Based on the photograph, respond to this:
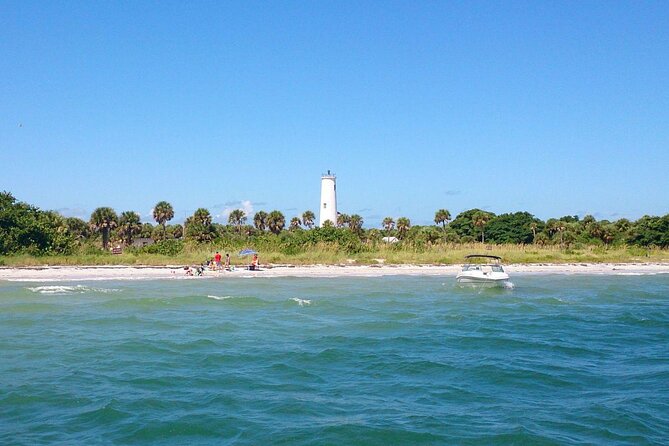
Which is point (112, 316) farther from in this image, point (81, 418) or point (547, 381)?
point (547, 381)

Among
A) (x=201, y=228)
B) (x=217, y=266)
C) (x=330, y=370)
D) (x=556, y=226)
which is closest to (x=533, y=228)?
(x=556, y=226)

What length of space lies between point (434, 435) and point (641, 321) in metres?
15.0

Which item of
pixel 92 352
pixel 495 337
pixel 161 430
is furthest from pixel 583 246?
pixel 161 430

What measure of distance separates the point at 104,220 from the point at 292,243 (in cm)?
2601

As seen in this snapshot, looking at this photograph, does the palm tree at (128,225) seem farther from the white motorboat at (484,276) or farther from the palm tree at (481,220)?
the white motorboat at (484,276)

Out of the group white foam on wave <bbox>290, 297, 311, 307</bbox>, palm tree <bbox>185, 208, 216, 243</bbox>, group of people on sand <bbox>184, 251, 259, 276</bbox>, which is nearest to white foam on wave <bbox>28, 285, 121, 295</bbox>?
group of people on sand <bbox>184, 251, 259, 276</bbox>

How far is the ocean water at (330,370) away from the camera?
444 inches

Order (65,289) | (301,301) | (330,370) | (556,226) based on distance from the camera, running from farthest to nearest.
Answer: (556,226) < (65,289) < (301,301) < (330,370)

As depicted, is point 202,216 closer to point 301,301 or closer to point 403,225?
point 403,225

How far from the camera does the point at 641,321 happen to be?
23016 mm

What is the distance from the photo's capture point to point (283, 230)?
7588 cm

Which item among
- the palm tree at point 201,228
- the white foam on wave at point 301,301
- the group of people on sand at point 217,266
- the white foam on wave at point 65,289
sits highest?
the palm tree at point 201,228

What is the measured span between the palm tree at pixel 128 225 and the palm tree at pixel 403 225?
28949 mm

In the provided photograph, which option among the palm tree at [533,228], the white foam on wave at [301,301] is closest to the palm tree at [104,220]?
the white foam on wave at [301,301]
